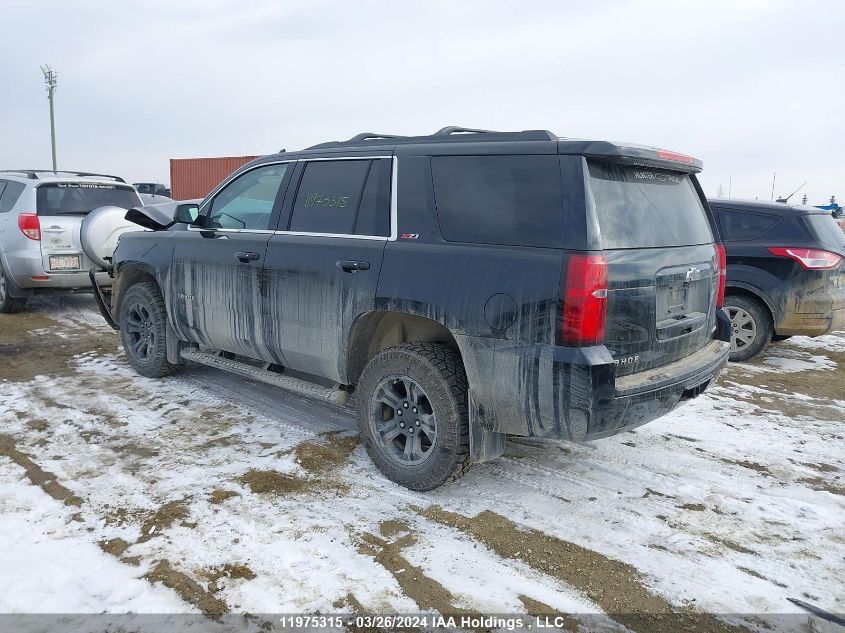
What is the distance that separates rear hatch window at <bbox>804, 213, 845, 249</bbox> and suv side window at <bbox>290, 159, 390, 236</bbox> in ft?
16.6

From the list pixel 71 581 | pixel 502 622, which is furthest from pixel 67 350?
pixel 502 622

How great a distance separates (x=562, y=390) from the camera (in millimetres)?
3057

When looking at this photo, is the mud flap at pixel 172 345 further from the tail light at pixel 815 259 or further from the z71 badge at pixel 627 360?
the tail light at pixel 815 259

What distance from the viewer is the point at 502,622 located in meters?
2.62

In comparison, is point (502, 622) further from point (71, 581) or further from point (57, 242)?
point (57, 242)

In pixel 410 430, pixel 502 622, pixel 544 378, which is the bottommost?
pixel 502 622

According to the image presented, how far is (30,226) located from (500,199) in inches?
279

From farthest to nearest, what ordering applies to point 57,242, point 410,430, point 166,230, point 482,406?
1. point 57,242
2. point 166,230
3. point 410,430
4. point 482,406

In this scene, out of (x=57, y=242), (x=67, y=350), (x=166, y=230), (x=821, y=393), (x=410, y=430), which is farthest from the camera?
(x=57, y=242)

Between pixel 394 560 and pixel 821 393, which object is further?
pixel 821 393

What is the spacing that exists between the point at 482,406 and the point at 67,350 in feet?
17.6

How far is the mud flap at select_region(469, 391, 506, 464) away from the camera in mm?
3420

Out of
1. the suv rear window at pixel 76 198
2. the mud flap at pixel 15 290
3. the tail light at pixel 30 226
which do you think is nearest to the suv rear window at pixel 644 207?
the suv rear window at pixel 76 198

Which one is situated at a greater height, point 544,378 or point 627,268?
point 627,268
